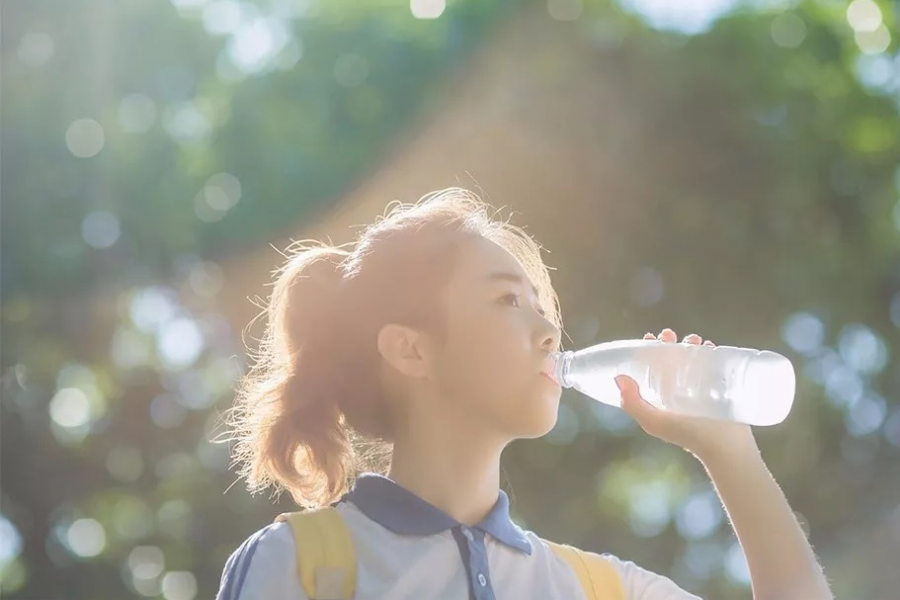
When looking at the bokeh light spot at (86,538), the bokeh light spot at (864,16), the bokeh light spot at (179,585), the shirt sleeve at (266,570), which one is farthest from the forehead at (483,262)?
the bokeh light spot at (864,16)

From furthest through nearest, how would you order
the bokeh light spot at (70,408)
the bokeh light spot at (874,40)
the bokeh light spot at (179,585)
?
the bokeh light spot at (874,40) < the bokeh light spot at (70,408) < the bokeh light spot at (179,585)

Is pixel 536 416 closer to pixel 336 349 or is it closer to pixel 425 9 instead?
pixel 336 349

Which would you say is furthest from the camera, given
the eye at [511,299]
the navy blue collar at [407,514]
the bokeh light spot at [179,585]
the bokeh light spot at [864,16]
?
the bokeh light spot at [864,16]

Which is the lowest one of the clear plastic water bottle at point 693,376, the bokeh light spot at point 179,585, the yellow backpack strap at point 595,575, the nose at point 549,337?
the yellow backpack strap at point 595,575

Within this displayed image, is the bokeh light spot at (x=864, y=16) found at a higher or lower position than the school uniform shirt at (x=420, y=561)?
higher

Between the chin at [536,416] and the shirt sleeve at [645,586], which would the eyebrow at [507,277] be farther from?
the shirt sleeve at [645,586]

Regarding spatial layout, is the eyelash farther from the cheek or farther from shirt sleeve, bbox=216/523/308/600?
shirt sleeve, bbox=216/523/308/600

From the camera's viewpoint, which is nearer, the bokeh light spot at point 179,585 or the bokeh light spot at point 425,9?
the bokeh light spot at point 179,585

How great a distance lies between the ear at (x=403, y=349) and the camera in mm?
1533

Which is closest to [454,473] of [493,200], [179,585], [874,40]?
[493,200]

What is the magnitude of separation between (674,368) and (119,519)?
5448 mm

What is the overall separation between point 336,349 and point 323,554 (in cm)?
33

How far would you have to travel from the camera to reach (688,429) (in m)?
1.45

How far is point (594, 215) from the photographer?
6.68 metres
